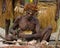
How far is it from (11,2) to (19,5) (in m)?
0.25

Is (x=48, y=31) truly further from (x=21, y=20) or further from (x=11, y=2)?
(x=11, y=2)

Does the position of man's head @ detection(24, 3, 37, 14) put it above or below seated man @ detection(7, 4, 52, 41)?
above

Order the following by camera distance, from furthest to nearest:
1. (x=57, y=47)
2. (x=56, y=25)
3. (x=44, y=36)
A: (x=56, y=25) → (x=44, y=36) → (x=57, y=47)

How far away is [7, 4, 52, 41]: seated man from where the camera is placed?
7.41 m

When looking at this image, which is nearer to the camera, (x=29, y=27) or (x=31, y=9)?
(x=31, y=9)

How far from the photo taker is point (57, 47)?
7031mm

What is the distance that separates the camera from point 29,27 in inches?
307

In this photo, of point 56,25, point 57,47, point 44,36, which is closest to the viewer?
point 57,47

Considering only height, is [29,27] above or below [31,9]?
below

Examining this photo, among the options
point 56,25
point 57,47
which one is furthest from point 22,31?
point 56,25

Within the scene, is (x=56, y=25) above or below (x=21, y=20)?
below

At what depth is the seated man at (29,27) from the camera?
7.41 m

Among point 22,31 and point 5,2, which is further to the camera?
point 5,2

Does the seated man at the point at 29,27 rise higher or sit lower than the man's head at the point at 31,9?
lower
